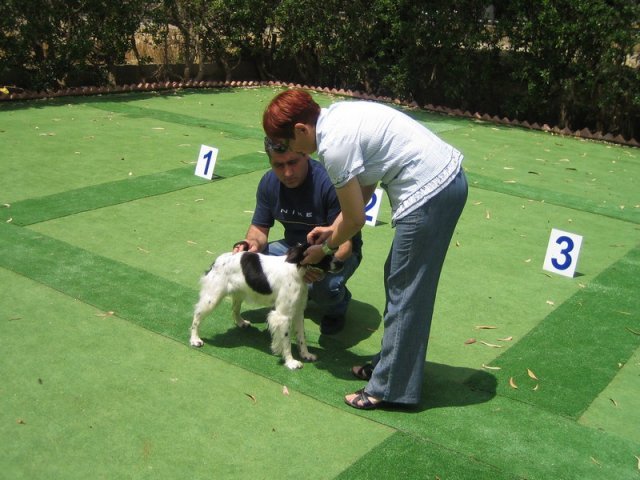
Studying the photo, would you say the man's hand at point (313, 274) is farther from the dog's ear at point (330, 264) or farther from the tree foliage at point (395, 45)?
the tree foliage at point (395, 45)

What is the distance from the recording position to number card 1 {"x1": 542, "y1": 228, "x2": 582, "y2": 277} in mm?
5738

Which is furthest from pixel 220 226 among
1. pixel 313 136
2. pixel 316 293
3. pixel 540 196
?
pixel 540 196

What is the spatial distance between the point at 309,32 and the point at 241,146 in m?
5.82

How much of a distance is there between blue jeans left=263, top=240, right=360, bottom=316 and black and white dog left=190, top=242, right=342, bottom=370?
14.7 inches

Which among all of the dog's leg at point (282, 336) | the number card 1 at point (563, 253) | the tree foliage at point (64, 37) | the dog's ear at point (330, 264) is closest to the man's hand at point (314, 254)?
the dog's ear at point (330, 264)

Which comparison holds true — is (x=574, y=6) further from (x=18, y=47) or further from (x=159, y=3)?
(x=18, y=47)

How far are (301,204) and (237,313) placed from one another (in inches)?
31.5

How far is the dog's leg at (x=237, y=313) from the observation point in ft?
14.8

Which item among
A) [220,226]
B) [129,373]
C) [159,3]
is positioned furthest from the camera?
[159,3]

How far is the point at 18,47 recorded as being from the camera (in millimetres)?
12109

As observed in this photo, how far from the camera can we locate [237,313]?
15.0 feet

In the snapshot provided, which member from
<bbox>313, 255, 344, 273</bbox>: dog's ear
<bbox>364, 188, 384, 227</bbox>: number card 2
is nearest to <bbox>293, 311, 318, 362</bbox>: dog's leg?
<bbox>313, 255, 344, 273</bbox>: dog's ear

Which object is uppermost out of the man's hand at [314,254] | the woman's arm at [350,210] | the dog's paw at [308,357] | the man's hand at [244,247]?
the woman's arm at [350,210]

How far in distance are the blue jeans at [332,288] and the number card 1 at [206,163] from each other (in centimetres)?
317
